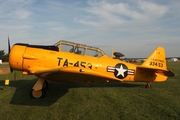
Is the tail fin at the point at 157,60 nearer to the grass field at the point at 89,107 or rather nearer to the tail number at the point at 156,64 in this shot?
the tail number at the point at 156,64

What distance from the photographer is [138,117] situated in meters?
4.52

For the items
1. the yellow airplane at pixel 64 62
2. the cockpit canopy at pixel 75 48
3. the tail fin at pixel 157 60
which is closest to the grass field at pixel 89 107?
the yellow airplane at pixel 64 62

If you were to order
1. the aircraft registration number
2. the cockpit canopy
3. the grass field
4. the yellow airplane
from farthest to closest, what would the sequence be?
the cockpit canopy < the aircraft registration number < the yellow airplane < the grass field

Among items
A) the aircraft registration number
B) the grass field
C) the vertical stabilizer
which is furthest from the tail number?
the aircraft registration number

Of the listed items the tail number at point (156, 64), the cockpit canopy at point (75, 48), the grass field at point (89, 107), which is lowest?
the grass field at point (89, 107)

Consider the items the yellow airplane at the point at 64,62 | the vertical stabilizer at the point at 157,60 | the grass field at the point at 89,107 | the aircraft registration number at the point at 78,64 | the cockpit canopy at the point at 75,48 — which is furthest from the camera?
the vertical stabilizer at the point at 157,60

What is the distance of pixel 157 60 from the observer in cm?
904

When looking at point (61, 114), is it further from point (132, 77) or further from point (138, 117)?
point (132, 77)

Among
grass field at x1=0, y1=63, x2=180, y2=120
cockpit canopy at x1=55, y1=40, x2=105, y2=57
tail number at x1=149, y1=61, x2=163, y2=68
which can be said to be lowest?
grass field at x1=0, y1=63, x2=180, y2=120

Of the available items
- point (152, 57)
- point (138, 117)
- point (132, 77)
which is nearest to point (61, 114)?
→ point (138, 117)

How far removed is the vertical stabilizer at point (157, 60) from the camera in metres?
8.98

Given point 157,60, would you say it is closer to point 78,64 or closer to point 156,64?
point 156,64

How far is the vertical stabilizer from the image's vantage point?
898cm

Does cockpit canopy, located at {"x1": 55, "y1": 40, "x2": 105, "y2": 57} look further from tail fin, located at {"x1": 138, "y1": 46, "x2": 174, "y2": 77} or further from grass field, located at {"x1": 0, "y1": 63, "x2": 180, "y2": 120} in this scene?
tail fin, located at {"x1": 138, "y1": 46, "x2": 174, "y2": 77}
